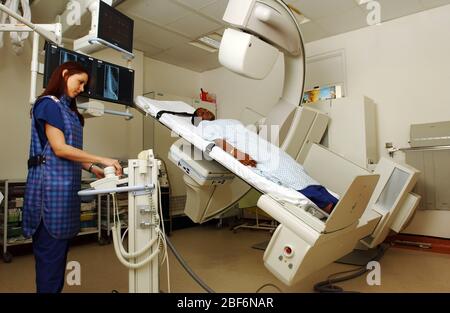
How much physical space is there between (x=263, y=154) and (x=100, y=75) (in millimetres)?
1306

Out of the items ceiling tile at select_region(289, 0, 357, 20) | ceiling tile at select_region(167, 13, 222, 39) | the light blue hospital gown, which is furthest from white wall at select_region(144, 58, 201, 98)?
the light blue hospital gown

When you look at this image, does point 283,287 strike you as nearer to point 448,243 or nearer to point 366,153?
point 366,153

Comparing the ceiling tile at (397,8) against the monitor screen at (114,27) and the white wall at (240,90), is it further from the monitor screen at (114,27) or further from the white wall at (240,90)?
the monitor screen at (114,27)

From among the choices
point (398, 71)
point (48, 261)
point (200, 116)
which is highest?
point (398, 71)

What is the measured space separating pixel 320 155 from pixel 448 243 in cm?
167

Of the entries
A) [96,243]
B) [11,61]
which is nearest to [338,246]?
[96,243]

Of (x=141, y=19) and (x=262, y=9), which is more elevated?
(x=141, y=19)

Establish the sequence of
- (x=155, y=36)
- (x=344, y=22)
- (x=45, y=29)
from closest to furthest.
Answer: (x=45, y=29) → (x=344, y=22) → (x=155, y=36)

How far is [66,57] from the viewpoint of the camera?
1.95 m

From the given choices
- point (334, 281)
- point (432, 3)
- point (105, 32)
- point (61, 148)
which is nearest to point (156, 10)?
point (105, 32)

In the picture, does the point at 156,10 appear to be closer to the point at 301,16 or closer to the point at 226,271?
the point at 301,16

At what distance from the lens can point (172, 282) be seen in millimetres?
2182

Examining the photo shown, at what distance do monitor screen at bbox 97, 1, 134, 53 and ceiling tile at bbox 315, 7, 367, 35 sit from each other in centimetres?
230

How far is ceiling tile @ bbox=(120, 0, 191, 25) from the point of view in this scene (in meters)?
3.20
